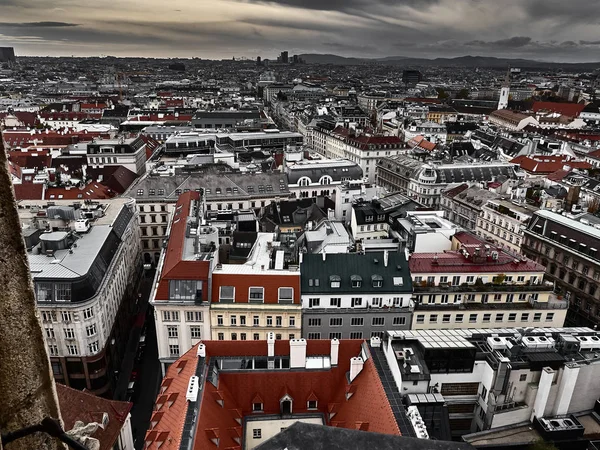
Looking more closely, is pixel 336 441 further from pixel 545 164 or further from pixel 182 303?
pixel 545 164

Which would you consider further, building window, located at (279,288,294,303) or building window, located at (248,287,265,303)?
building window, located at (279,288,294,303)

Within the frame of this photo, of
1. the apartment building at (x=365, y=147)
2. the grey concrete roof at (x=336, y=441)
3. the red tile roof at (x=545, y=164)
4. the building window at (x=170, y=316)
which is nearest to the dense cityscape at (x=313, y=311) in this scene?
the grey concrete roof at (x=336, y=441)

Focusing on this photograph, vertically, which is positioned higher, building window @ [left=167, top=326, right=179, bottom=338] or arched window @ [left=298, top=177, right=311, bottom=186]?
arched window @ [left=298, top=177, right=311, bottom=186]

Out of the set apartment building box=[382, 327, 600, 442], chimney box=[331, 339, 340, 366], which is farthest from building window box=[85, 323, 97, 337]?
apartment building box=[382, 327, 600, 442]

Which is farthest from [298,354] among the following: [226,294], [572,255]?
[572,255]

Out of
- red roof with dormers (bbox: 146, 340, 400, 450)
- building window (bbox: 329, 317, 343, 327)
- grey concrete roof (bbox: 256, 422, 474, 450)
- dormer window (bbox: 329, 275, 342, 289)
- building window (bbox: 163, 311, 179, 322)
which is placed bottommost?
building window (bbox: 329, 317, 343, 327)

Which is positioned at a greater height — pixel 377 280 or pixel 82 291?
pixel 377 280

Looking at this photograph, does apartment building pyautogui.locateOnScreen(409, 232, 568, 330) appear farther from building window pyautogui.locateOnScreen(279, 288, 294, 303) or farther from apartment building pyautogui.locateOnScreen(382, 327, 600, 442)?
building window pyautogui.locateOnScreen(279, 288, 294, 303)
